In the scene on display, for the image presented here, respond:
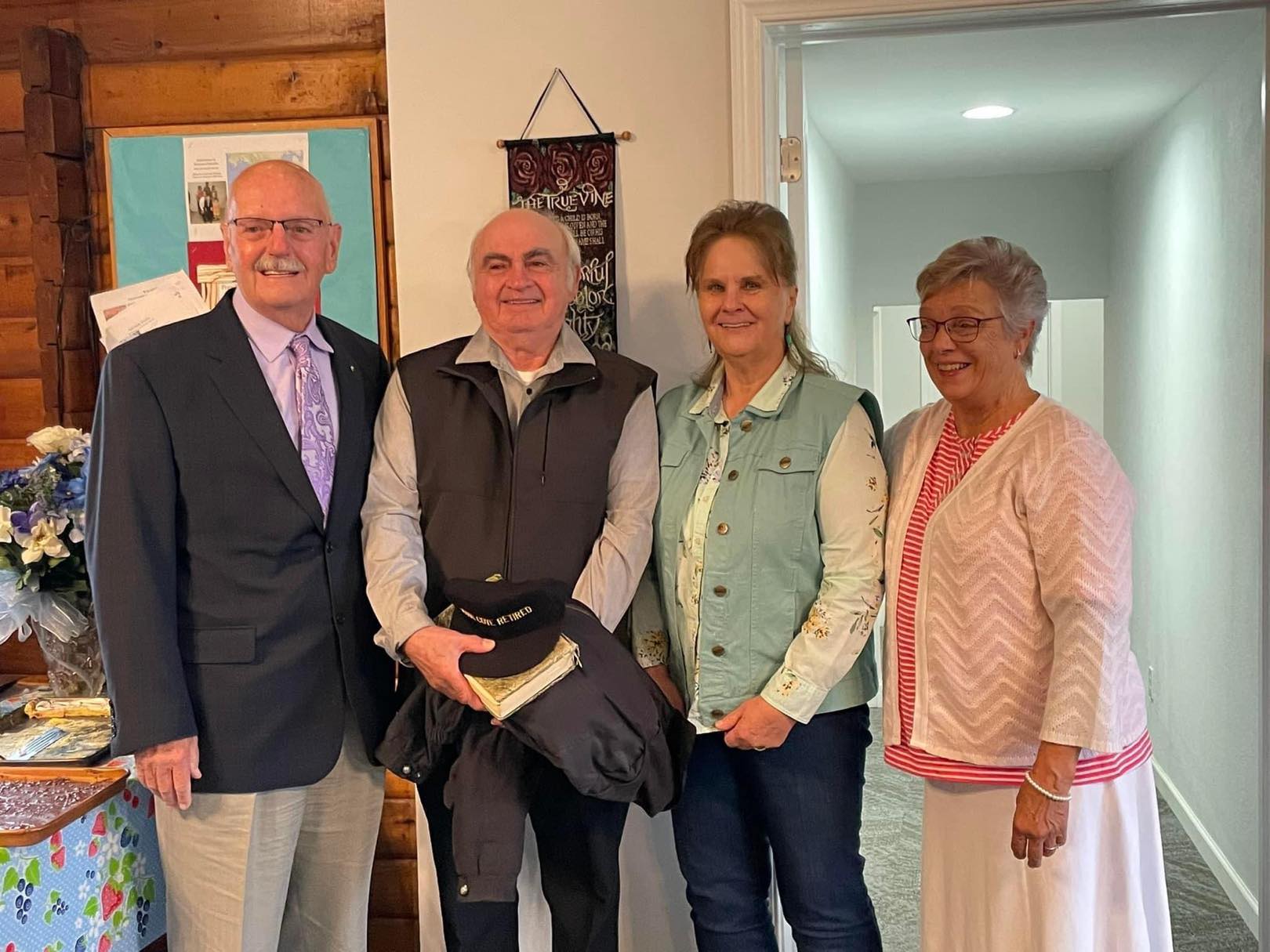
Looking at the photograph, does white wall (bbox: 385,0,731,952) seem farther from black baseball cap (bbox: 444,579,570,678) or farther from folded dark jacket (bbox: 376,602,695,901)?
black baseball cap (bbox: 444,579,570,678)

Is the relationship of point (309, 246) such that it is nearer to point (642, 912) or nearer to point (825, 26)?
point (825, 26)

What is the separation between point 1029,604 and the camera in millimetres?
1497

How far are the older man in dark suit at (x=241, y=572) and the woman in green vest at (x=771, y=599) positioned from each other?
1.76ft

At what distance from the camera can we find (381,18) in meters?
2.28

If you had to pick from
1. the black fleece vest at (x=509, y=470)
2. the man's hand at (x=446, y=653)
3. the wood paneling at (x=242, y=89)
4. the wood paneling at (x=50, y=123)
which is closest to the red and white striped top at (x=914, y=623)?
the black fleece vest at (x=509, y=470)

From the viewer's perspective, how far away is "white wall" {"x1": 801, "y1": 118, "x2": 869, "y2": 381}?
361cm

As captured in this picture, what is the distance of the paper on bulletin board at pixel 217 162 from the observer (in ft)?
7.52

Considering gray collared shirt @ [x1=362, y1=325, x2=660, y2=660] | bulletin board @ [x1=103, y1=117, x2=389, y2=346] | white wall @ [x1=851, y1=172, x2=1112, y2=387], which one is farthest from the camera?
white wall @ [x1=851, y1=172, x2=1112, y2=387]

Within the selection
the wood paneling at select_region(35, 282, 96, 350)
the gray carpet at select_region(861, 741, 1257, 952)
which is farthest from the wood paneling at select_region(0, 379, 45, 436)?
the gray carpet at select_region(861, 741, 1257, 952)

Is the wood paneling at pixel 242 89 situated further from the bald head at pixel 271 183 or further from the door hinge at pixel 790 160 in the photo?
the door hinge at pixel 790 160

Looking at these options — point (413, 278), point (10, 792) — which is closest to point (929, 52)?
point (413, 278)

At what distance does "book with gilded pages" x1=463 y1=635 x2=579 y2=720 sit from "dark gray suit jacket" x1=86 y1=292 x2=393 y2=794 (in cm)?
27

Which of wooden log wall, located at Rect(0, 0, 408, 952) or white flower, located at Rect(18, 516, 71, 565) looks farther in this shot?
wooden log wall, located at Rect(0, 0, 408, 952)

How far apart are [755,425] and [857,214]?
3754mm
